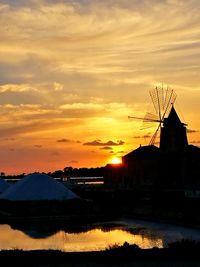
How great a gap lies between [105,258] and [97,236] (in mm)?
9602

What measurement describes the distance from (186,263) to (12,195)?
26.1 meters

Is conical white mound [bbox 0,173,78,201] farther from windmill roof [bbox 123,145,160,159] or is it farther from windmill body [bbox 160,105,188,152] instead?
windmill roof [bbox 123,145,160,159]

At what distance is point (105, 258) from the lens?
14320 millimetres

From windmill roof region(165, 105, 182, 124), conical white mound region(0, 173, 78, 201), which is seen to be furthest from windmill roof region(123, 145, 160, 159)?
conical white mound region(0, 173, 78, 201)

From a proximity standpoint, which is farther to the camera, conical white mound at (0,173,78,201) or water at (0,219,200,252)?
conical white mound at (0,173,78,201)

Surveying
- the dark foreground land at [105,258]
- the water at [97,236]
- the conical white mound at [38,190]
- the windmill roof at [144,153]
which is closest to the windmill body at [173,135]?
the windmill roof at [144,153]

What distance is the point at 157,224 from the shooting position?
28.9 metres

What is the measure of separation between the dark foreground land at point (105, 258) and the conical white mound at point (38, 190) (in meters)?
23.7

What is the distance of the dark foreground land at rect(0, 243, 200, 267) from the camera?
14047mm

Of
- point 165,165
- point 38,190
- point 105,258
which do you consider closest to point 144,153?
point 165,165

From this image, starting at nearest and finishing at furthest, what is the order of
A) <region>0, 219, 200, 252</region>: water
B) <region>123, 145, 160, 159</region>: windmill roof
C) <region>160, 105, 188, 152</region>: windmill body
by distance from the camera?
1. <region>0, 219, 200, 252</region>: water
2. <region>160, 105, 188, 152</region>: windmill body
3. <region>123, 145, 160, 159</region>: windmill roof

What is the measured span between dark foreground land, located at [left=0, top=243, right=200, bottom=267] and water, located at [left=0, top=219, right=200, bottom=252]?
189 inches

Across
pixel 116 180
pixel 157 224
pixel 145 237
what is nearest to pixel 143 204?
pixel 157 224

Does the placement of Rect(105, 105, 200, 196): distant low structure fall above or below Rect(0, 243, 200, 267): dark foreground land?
above
